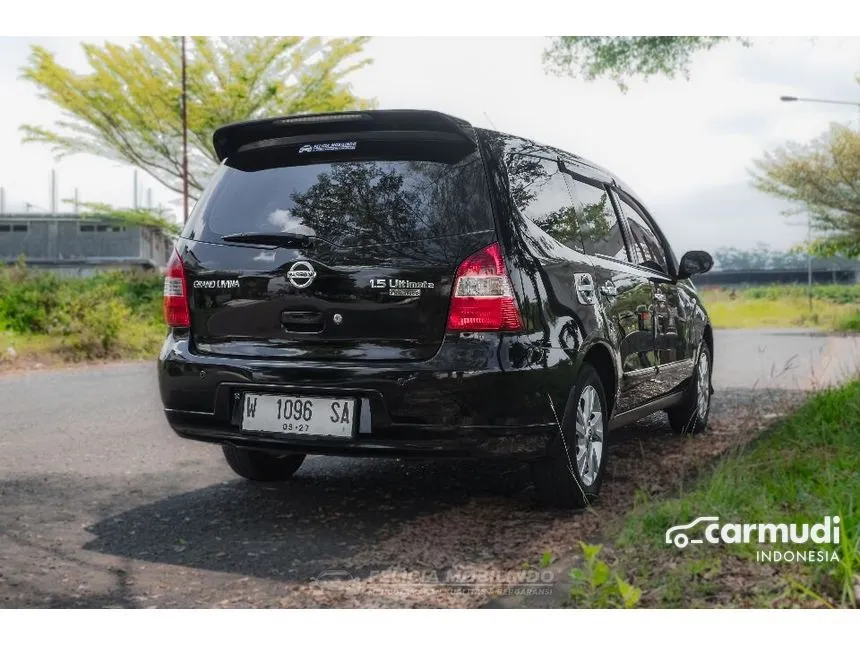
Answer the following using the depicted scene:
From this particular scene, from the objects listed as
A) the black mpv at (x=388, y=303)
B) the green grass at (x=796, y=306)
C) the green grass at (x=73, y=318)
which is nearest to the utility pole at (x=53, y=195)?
the black mpv at (x=388, y=303)

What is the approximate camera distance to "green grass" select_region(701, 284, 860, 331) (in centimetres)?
455

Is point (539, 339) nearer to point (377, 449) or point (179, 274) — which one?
point (377, 449)

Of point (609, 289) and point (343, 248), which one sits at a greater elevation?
point (343, 248)

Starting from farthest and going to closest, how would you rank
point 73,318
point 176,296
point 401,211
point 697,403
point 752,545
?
point 73,318 < point 697,403 < point 176,296 < point 401,211 < point 752,545

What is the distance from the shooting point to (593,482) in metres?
4.10

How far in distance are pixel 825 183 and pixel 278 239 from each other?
246cm

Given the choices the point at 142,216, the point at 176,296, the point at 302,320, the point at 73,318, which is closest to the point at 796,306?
the point at 302,320

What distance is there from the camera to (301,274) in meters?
3.59

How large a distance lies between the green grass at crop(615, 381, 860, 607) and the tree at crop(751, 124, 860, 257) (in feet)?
3.35

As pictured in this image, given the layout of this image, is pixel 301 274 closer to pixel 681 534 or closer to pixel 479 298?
pixel 479 298

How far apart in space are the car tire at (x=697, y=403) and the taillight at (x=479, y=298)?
2507 mm

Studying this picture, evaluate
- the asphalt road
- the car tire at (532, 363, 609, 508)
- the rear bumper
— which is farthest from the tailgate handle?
the car tire at (532, 363, 609, 508)

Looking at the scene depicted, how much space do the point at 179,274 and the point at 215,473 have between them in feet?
4.95

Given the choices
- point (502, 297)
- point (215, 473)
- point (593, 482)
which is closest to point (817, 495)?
point (593, 482)
